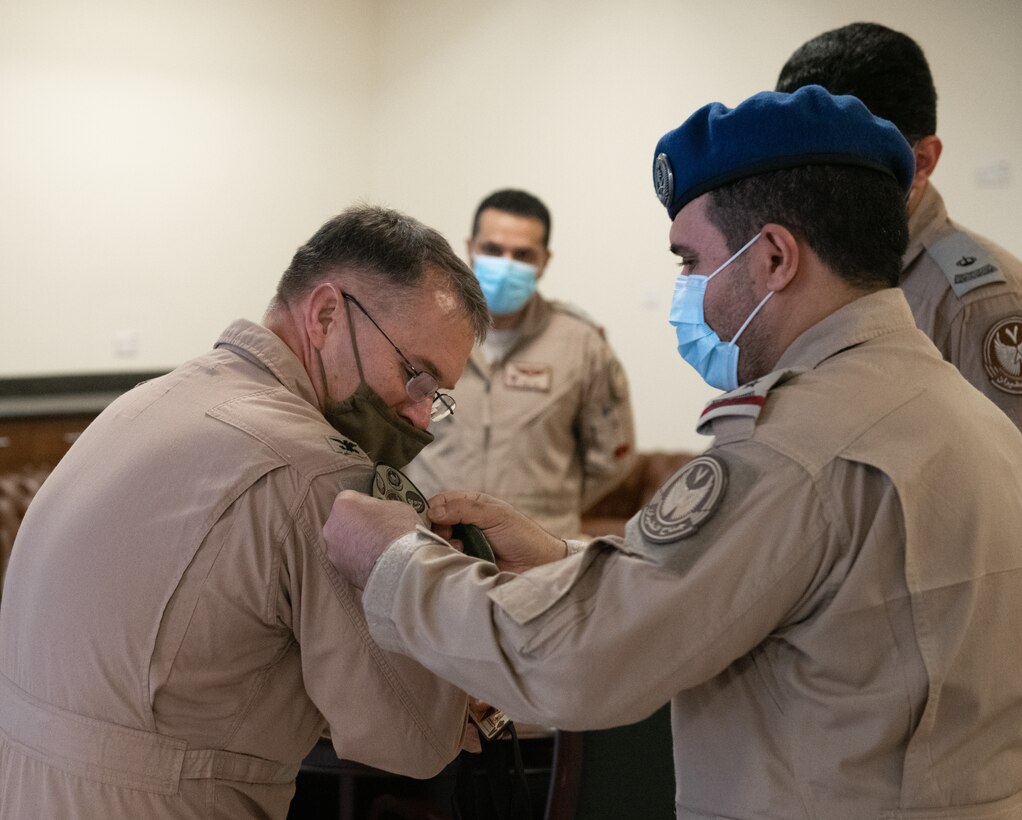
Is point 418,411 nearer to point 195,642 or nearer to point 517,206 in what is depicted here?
point 195,642

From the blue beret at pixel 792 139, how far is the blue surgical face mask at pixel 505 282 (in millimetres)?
2307

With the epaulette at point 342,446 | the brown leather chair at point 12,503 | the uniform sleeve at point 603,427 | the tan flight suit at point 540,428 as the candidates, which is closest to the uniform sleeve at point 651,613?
the epaulette at point 342,446

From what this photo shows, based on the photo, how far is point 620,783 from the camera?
6.41 ft

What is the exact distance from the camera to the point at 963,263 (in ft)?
6.90

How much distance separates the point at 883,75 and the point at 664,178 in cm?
77

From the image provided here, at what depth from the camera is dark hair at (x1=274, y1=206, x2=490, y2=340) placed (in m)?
1.63

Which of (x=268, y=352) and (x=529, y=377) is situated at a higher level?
(x=268, y=352)

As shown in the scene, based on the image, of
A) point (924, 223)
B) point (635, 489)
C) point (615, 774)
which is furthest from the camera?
point (635, 489)

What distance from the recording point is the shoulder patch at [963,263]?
2074 millimetres

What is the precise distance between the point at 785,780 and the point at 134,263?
5780 mm

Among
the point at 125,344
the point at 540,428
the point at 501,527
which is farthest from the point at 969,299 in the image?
the point at 125,344

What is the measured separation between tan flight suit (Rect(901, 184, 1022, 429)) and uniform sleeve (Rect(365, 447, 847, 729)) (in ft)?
3.29

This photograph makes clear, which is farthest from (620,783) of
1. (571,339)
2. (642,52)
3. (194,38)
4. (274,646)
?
(194,38)

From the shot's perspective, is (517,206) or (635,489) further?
(635,489)
